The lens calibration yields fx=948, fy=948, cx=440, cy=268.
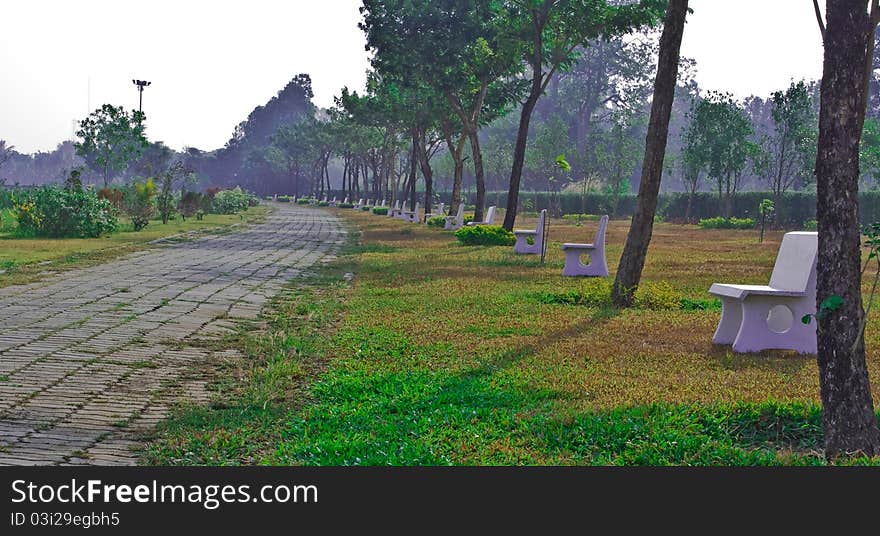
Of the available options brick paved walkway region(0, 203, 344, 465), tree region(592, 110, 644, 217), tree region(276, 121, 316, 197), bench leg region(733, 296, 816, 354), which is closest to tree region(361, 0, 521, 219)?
brick paved walkway region(0, 203, 344, 465)

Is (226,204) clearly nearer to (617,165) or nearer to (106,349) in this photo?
(617,165)

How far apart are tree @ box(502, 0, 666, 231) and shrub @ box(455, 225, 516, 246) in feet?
3.01

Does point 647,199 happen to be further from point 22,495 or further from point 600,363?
point 22,495

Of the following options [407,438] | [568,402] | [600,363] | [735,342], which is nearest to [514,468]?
[407,438]

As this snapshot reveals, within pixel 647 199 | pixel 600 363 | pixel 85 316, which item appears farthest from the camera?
pixel 647 199

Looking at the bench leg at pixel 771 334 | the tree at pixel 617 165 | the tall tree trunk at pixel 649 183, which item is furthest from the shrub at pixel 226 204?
the bench leg at pixel 771 334

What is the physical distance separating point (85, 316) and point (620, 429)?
21.0 feet

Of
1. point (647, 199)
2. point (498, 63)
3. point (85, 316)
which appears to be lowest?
point (85, 316)

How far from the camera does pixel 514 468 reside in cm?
437

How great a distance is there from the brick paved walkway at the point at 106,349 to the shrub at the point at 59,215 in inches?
345

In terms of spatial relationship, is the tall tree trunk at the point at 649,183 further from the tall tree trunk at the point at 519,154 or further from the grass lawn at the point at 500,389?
the tall tree trunk at the point at 519,154

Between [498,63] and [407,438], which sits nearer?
[407,438]

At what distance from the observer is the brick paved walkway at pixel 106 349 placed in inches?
201

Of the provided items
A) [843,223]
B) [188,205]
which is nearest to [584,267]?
[843,223]
